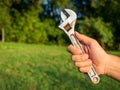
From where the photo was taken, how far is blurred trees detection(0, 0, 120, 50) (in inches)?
1532

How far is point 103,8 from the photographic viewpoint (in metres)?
41.5

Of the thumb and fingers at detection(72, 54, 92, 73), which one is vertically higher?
the thumb

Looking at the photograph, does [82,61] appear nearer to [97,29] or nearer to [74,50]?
[74,50]

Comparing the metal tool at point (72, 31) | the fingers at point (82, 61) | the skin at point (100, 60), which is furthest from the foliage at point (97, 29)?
the metal tool at point (72, 31)

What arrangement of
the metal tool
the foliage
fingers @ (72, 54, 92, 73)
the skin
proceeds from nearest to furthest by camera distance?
1. the metal tool
2. fingers @ (72, 54, 92, 73)
3. the skin
4. the foliage

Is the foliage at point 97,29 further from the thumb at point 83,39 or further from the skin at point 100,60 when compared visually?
the thumb at point 83,39

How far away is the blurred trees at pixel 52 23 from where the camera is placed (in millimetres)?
38906

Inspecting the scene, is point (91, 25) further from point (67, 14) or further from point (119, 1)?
point (67, 14)

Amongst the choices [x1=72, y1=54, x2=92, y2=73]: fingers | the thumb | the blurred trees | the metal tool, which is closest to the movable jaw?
the metal tool

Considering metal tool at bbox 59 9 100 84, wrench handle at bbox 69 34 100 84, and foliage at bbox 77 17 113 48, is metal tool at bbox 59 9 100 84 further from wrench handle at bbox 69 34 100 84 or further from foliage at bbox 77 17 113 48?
foliage at bbox 77 17 113 48

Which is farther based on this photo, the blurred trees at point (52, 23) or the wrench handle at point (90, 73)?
the blurred trees at point (52, 23)

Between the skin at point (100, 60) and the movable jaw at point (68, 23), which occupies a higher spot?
the movable jaw at point (68, 23)

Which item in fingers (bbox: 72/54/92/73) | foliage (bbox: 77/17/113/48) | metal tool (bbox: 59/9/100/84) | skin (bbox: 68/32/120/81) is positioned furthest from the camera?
foliage (bbox: 77/17/113/48)

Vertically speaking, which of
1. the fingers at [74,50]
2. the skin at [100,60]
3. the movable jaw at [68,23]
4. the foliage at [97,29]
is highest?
the movable jaw at [68,23]
